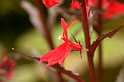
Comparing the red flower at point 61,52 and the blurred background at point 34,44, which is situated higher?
the red flower at point 61,52

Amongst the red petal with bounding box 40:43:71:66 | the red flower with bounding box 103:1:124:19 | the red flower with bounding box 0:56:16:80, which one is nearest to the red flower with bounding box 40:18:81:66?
the red petal with bounding box 40:43:71:66

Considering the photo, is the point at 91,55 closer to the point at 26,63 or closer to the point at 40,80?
the point at 40,80

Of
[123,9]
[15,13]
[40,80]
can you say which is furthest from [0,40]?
[123,9]

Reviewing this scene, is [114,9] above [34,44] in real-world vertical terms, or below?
above

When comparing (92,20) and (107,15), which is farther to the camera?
(107,15)

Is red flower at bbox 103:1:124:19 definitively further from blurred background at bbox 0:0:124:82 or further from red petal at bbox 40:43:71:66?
red petal at bbox 40:43:71:66

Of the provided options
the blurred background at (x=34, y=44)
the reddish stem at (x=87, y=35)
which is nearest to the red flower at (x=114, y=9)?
the blurred background at (x=34, y=44)

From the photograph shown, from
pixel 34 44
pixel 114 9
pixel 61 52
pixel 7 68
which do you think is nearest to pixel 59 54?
pixel 61 52

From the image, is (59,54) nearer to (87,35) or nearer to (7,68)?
(87,35)

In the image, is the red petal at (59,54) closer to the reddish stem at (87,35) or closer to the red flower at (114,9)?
the reddish stem at (87,35)
